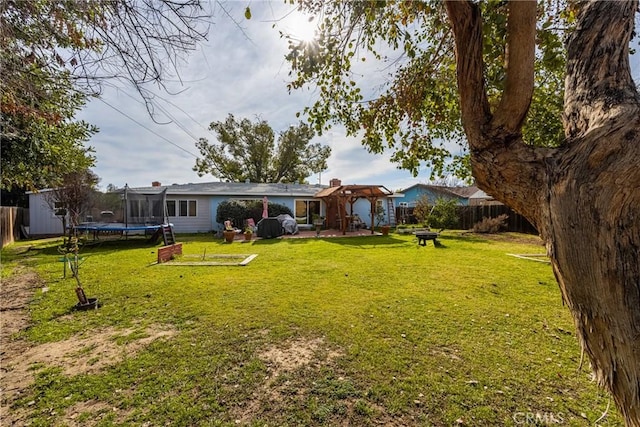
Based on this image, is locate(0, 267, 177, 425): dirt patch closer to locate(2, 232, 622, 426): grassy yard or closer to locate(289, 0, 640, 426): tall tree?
locate(2, 232, 622, 426): grassy yard

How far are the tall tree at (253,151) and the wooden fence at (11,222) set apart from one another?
13.8 m

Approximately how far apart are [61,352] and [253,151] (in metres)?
25.9

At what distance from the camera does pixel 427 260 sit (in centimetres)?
846

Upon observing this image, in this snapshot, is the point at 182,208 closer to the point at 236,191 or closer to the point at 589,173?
the point at 236,191

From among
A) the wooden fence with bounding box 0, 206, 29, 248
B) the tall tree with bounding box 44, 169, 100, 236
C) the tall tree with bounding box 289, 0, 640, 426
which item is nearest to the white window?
the tall tree with bounding box 44, 169, 100, 236

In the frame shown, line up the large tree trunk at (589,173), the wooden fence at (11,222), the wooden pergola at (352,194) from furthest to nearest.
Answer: the wooden pergola at (352,194) < the wooden fence at (11,222) < the large tree trunk at (589,173)

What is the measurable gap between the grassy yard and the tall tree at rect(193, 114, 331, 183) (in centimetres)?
2289

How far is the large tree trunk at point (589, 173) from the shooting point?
107 centimetres

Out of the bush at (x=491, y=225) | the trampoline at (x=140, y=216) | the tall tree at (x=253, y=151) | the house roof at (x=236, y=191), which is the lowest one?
the bush at (x=491, y=225)

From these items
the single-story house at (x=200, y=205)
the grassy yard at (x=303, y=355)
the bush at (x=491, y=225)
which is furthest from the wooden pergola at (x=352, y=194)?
the grassy yard at (x=303, y=355)

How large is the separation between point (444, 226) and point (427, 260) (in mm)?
10780

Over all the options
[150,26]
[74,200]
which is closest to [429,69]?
[150,26]

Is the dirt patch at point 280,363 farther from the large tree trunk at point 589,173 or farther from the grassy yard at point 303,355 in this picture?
the large tree trunk at point 589,173

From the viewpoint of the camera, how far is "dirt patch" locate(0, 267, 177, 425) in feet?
8.63
